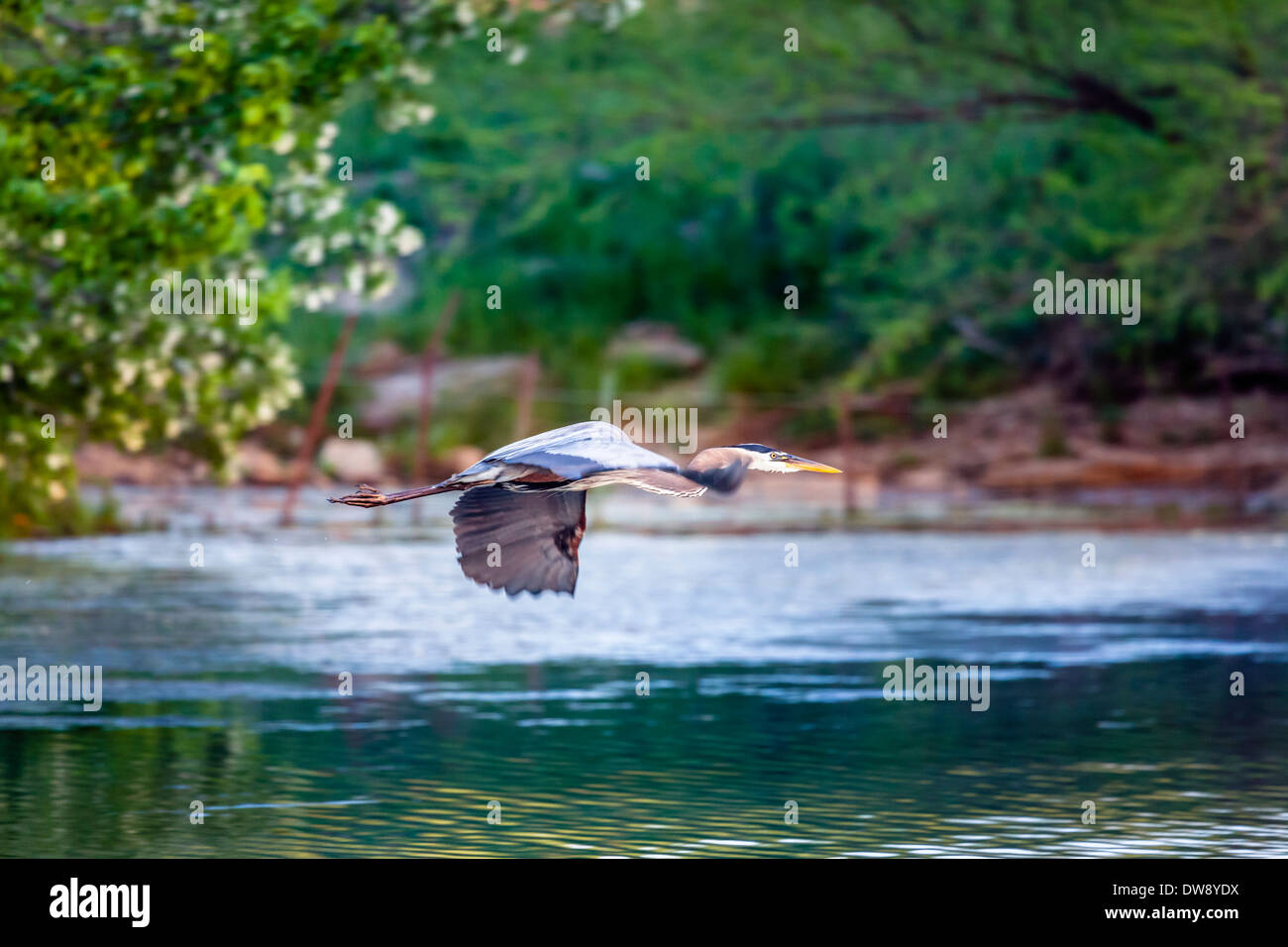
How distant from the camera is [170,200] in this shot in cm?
1441

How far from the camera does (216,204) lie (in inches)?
535

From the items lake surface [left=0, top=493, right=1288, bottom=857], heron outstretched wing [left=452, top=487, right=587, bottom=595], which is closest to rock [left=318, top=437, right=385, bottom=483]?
lake surface [left=0, top=493, right=1288, bottom=857]

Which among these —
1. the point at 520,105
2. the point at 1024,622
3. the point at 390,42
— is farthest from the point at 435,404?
the point at 390,42

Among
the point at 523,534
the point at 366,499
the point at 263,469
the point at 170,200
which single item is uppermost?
the point at 170,200

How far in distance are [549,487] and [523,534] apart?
0.44m

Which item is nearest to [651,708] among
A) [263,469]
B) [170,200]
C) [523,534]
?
[170,200]

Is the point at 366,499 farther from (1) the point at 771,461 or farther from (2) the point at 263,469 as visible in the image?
(2) the point at 263,469

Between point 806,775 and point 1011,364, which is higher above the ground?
point 1011,364

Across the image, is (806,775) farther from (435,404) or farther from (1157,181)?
(435,404)

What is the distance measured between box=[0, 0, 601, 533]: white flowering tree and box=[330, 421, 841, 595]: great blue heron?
5.68m

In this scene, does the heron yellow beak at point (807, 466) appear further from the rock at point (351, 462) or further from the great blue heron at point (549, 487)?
the rock at point (351, 462)

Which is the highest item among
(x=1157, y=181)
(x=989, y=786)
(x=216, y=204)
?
(x=1157, y=181)

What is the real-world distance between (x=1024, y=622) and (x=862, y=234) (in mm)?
19126

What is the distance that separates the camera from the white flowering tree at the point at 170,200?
1343 cm
